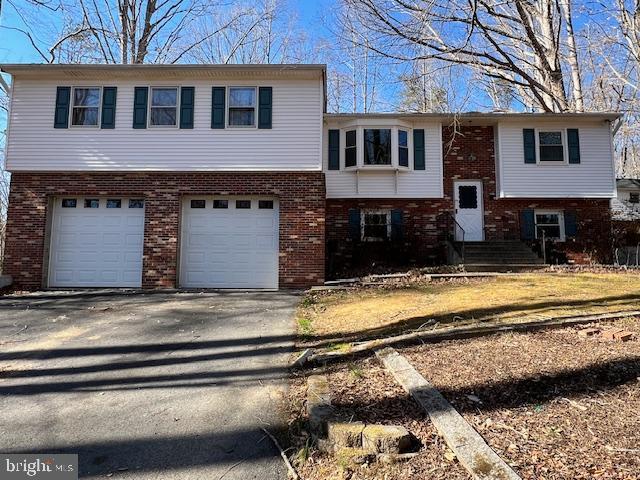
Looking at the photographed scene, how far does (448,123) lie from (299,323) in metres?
10.0

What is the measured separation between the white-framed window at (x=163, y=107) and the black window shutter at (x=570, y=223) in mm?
12550

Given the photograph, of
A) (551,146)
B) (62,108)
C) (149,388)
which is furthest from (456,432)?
(551,146)

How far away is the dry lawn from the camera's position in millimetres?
5814

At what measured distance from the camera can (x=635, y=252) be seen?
13.7 m

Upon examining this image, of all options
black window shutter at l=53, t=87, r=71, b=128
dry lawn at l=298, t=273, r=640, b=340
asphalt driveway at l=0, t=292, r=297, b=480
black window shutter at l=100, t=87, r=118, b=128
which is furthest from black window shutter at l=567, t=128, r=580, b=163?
black window shutter at l=53, t=87, r=71, b=128

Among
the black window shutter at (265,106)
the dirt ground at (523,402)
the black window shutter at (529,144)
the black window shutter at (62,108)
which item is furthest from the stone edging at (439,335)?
the black window shutter at (62,108)

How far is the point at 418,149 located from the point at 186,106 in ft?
24.3

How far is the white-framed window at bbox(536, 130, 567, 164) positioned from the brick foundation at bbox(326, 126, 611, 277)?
1.38m

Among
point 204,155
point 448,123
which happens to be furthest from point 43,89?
point 448,123

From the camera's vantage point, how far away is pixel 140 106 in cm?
1121

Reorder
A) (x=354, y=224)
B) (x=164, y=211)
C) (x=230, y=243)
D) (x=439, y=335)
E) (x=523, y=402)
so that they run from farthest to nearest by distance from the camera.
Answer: (x=354, y=224), (x=230, y=243), (x=164, y=211), (x=439, y=335), (x=523, y=402)

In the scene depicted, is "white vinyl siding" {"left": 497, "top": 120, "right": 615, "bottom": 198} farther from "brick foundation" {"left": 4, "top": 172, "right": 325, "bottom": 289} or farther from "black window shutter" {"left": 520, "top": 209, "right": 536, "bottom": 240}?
"brick foundation" {"left": 4, "top": 172, "right": 325, "bottom": 289}

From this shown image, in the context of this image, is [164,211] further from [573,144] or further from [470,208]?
[573,144]

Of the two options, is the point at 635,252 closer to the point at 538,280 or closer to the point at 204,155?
the point at 538,280
